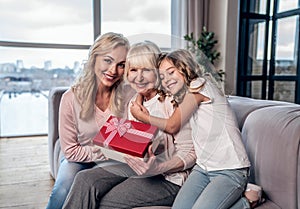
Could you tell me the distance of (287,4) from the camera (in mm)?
3576

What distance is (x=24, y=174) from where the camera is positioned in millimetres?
2322

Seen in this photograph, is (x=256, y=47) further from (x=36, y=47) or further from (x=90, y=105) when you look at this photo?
(x=90, y=105)

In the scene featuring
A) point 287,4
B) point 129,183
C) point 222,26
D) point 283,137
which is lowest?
point 129,183

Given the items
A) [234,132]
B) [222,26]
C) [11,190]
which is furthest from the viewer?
[222,26]

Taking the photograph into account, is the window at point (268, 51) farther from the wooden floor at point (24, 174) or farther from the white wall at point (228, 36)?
the wooden floor at point (24, 174)

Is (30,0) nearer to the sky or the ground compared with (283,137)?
nearer to the sky

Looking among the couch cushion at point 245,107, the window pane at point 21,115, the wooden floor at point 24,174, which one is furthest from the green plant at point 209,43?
the couch cushion at point 245,107

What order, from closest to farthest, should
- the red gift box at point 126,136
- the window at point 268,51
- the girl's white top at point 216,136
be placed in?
the red gift box at point 126,136
the girl's white top at point 216,136
the window at point 268,51

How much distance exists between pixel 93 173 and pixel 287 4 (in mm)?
3531

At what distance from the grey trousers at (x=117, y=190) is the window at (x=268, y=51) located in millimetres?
3084

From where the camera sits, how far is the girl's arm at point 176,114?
2.93 feet

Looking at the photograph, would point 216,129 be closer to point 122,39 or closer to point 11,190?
point 122,39

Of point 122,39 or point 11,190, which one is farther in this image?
point 11,190

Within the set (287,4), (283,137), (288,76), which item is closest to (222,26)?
(287,4)
